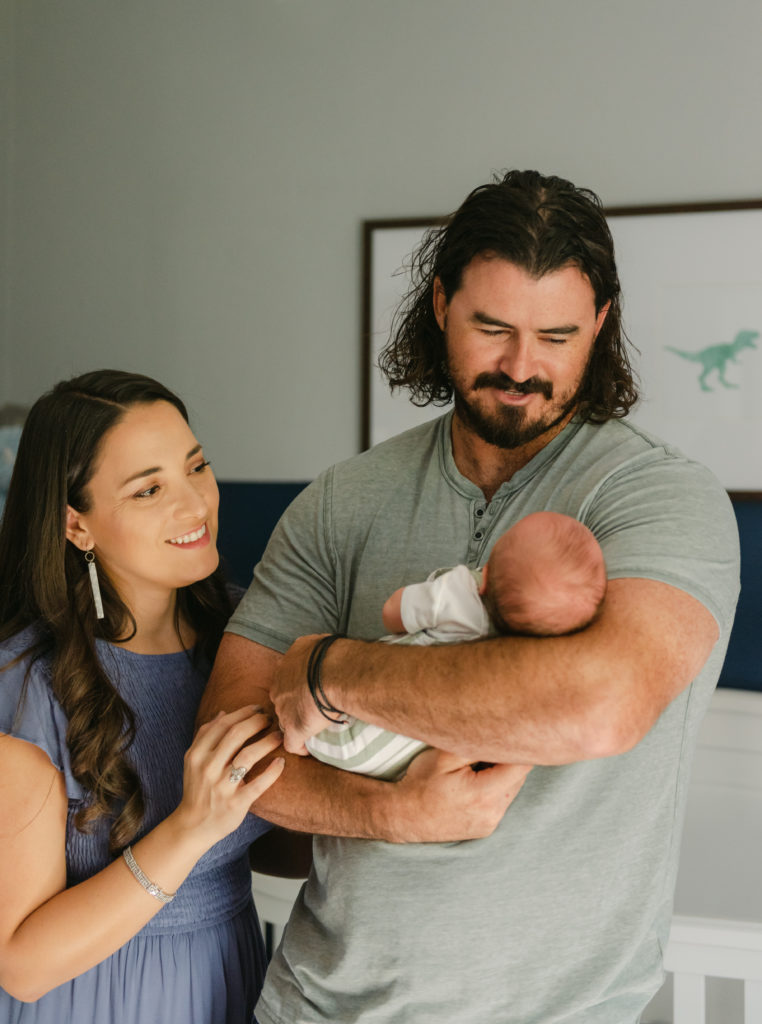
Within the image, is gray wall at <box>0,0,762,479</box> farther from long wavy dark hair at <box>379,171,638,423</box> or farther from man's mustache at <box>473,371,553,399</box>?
man's mustache at <box>473,371,553,399</box>

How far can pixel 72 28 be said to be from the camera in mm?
3340

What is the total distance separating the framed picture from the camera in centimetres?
278

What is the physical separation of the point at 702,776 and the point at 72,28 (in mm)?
3011

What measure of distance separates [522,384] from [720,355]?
1.67m

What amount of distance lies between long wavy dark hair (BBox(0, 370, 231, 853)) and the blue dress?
3 cm

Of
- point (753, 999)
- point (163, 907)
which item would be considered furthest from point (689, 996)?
point (163, 907)

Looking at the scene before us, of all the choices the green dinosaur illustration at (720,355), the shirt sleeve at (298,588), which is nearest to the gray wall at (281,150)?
the green dinosaur illustration at (720,355)

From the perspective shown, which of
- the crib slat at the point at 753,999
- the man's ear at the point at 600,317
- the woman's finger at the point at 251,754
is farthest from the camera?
the crib slat at the point at 753,999

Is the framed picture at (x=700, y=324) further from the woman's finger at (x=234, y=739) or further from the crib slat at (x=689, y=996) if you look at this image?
the woman's finger at (x=234, y=739)

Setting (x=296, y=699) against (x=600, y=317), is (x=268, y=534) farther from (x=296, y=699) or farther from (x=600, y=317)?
(x=296, y=699)

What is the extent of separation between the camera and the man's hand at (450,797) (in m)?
1.15

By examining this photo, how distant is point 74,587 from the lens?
1.65 m

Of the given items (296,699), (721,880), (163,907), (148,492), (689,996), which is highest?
(148,492)

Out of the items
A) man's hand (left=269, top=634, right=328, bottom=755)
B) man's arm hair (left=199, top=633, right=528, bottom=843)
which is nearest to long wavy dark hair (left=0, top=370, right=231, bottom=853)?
man's arm hair (left=199, top=633, right=528, bottom=843)
